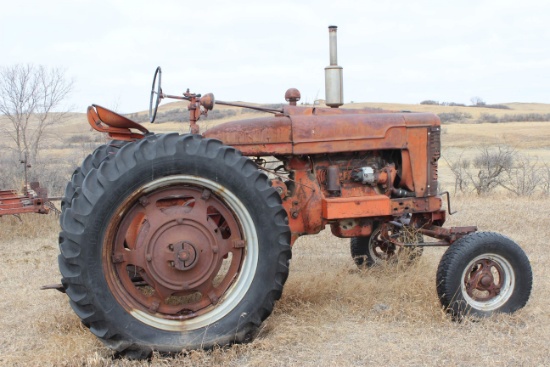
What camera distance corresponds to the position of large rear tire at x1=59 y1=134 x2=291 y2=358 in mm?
3742

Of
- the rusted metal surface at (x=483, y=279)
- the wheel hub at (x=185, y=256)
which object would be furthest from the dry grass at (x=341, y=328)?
the wheel hub at (x=185, y=256)

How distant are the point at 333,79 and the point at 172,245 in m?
2.22

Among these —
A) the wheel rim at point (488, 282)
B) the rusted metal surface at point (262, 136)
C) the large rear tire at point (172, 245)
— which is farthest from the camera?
the rusted metal surface at point (262, 136)

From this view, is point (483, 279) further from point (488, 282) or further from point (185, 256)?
point (185, 256)

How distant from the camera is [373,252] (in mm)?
6352

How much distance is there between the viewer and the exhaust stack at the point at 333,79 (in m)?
5.27

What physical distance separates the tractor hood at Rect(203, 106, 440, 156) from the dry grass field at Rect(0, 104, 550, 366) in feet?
4.19

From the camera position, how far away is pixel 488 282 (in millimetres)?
4723

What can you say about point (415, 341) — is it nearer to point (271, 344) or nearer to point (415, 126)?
point (271, 344)

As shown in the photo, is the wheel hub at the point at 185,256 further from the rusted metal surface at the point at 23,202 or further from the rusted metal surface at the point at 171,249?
the rusted metal surface at the point at 23,202

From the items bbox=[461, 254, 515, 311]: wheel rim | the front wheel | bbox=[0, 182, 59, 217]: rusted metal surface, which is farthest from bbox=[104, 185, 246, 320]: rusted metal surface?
bbox=[0, 182, 59, 217]: rusted metal surface

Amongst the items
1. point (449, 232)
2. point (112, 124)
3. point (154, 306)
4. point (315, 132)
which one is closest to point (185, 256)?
point (154, 306)

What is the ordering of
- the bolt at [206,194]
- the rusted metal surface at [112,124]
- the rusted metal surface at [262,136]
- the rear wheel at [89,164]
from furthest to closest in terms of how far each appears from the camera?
1. the rear wheel at [89,164]
2. the rusted metal surface at [262,136]
3. the rusted metal surface at [112,124]
4. the bolt at [206,194]

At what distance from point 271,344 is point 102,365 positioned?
1.13 metres
